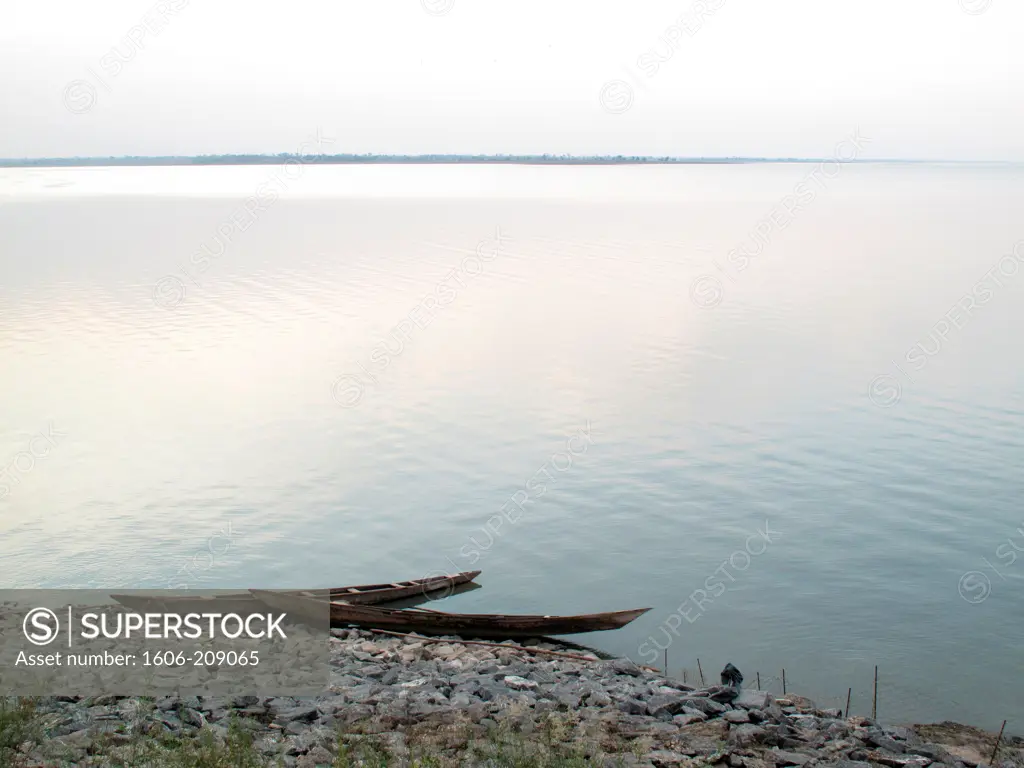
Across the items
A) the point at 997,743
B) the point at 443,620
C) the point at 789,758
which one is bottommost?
the point at 997,743

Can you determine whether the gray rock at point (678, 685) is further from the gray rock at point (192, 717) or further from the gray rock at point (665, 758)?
the gray rock at point (192, 717)

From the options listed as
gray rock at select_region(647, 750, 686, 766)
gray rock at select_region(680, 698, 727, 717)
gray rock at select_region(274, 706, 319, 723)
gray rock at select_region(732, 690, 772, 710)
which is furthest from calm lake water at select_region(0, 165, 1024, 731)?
gray rock at select_region(274, 706, 319, 723)

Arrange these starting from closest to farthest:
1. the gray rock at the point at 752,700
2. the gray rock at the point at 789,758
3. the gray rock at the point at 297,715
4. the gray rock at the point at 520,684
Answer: the gray rock at the point at 789,758 → the gray rock at the point at 297,715 → the gray rock at the point at 752,700 → the gray rock at the point at 520,684

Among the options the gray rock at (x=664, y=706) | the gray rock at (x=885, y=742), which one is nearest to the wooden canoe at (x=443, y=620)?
the gray rock at (x=664, y=706)

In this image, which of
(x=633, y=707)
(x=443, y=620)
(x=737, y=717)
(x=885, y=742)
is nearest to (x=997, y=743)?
(x=885, y=742)

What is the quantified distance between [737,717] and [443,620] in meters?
6.57

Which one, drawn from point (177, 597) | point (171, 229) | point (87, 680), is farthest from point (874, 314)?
point (171, 229)

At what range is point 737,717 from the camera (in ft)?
43.9

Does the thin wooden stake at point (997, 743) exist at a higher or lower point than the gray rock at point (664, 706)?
lower

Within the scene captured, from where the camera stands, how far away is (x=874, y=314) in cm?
5241

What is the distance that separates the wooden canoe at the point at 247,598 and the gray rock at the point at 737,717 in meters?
8.18

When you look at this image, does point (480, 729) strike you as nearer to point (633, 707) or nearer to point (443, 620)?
point (633, 707)

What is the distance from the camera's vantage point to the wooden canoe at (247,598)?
1856cm

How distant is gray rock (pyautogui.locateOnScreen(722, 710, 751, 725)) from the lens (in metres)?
13.3
